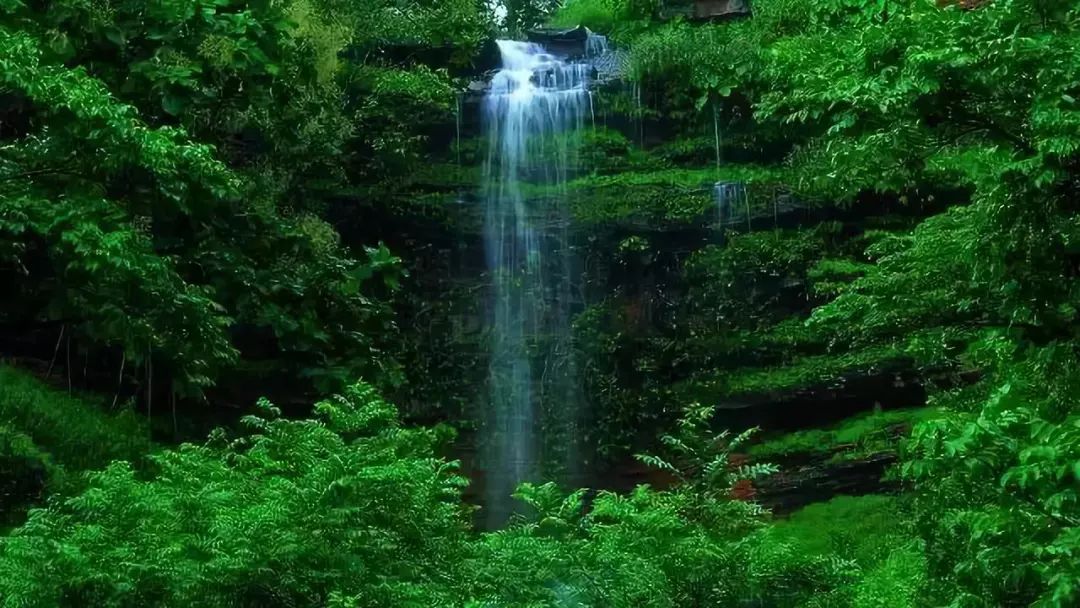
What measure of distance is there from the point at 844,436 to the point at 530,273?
5112 mm

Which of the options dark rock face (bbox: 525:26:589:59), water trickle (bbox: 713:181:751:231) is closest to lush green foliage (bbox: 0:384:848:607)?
water trickle (bbox: 713:181:751:231)

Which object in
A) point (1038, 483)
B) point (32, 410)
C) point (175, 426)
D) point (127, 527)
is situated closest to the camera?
point (1038, 483)

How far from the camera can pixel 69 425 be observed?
1141 cm

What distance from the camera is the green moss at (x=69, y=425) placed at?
36.0 feet

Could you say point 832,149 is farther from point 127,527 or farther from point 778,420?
point 778,420

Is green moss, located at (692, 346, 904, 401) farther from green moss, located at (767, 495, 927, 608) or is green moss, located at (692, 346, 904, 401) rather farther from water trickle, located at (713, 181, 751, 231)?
water trickle, located at (713, 181, 751, 231)

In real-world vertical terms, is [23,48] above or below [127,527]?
above

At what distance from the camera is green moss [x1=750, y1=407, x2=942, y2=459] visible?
1562cm

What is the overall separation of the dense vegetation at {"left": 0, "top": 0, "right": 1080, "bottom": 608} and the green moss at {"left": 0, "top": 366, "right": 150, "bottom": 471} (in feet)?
0.17

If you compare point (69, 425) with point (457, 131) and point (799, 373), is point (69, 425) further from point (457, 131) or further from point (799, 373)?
point (799, 373)

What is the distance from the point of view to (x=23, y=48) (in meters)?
7.87

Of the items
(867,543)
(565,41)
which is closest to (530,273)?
(565,41)

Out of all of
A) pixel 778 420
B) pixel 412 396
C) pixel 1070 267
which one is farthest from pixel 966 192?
pixel 1070 267

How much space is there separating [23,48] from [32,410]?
15.0ft
